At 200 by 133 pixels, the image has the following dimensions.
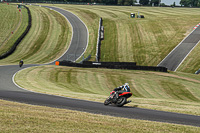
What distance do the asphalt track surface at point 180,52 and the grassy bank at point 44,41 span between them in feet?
82.9

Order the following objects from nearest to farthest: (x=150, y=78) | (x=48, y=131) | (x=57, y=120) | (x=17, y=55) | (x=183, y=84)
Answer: (x=48, y=131) → (x=57, y=120) → (x=183, y=84) → (x=150, y=78) → (x=17, y=55)

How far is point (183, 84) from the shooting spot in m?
34.8

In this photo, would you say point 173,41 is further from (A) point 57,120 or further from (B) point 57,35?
(A) point 57,120

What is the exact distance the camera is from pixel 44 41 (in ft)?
234

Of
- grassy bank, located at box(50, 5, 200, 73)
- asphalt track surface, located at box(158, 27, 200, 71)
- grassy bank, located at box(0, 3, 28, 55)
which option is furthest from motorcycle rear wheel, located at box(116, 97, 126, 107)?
grassy bank, located at box(0, 3, 28, 55)

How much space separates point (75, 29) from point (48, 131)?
72940 mm

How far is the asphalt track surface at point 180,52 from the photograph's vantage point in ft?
174

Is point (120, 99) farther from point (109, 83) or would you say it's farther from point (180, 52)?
point (180, 52)

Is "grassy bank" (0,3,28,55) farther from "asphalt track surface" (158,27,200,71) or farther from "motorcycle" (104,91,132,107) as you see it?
"motorcycle" (104,91,132,107)

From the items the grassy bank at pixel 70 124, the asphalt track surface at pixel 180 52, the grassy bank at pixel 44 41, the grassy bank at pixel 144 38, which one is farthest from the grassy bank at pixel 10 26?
the grassy bank at pixel 70 124

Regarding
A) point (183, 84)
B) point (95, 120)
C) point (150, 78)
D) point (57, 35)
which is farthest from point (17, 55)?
point (95, 120)

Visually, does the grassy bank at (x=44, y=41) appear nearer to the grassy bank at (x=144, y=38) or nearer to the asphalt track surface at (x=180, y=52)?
the grassy bank at (x=144, y=38)

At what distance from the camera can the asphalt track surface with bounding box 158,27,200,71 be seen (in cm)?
5311

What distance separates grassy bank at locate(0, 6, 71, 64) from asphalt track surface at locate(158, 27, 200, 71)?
82.9 ft
